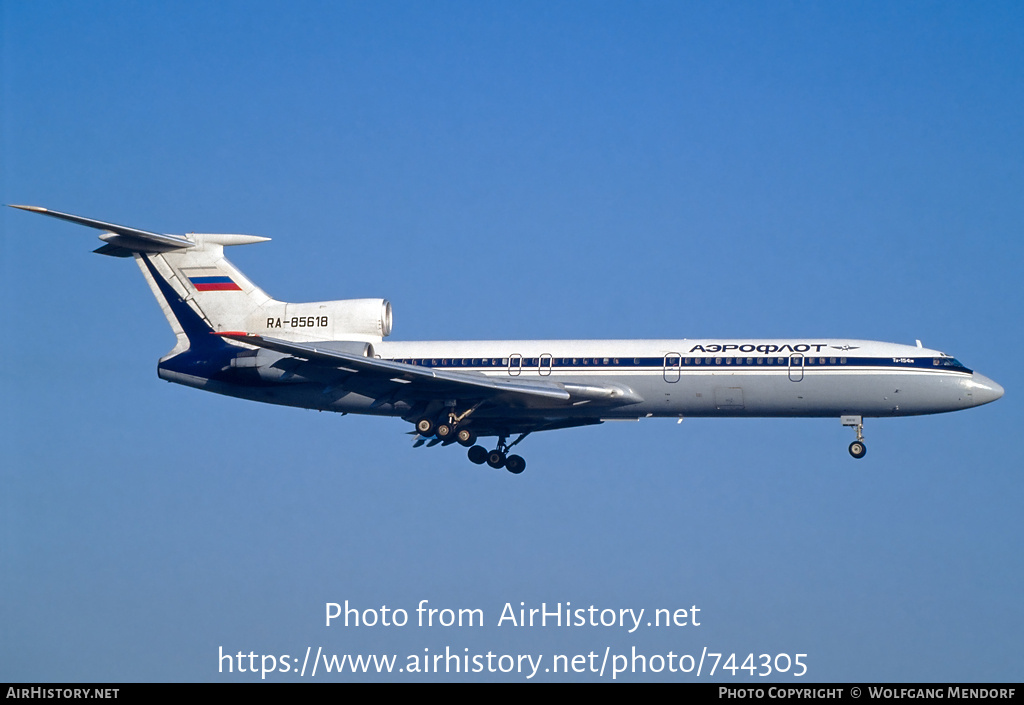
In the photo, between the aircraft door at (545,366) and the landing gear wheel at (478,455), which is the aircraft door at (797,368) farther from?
the landing gear wheel at (478,455)

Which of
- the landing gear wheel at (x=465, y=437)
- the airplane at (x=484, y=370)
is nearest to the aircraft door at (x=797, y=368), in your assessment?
the airplane at (x=484, y=370)

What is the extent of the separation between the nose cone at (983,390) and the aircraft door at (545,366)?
1391 cm

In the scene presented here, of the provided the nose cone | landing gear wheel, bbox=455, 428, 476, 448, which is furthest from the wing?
the nose cone

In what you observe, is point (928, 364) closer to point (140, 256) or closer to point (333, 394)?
point (333, 394)

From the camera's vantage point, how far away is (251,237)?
164 ft

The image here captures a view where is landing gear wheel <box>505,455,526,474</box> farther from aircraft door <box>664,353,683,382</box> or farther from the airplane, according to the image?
aircraft door <box>664,353,683,382</box>

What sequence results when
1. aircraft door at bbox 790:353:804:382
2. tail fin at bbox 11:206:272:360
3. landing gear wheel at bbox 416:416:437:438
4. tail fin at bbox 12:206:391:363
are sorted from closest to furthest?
aircraft door at bbox 790:353:804:382 → landing gear wheel at bbox 416:416:437:438 → tail fin at bbox 12:206:391:363 → tail fin at bbox 11:206:272:360

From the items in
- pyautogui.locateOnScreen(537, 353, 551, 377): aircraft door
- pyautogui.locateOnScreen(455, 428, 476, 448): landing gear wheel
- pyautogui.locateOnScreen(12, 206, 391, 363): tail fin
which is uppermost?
pyautogui.locateOnScreen(12, 206, 391, 363): tail fin

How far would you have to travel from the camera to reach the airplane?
45.0 metres

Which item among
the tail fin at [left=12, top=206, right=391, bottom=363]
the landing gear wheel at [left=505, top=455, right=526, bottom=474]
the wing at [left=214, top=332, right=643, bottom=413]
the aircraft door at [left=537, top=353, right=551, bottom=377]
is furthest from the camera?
the landing gear wheel at [left=505, top=455, right=526, bottom=474]

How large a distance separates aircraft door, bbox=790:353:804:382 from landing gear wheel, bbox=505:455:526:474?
10.7 metres

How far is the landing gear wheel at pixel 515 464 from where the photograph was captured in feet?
165
